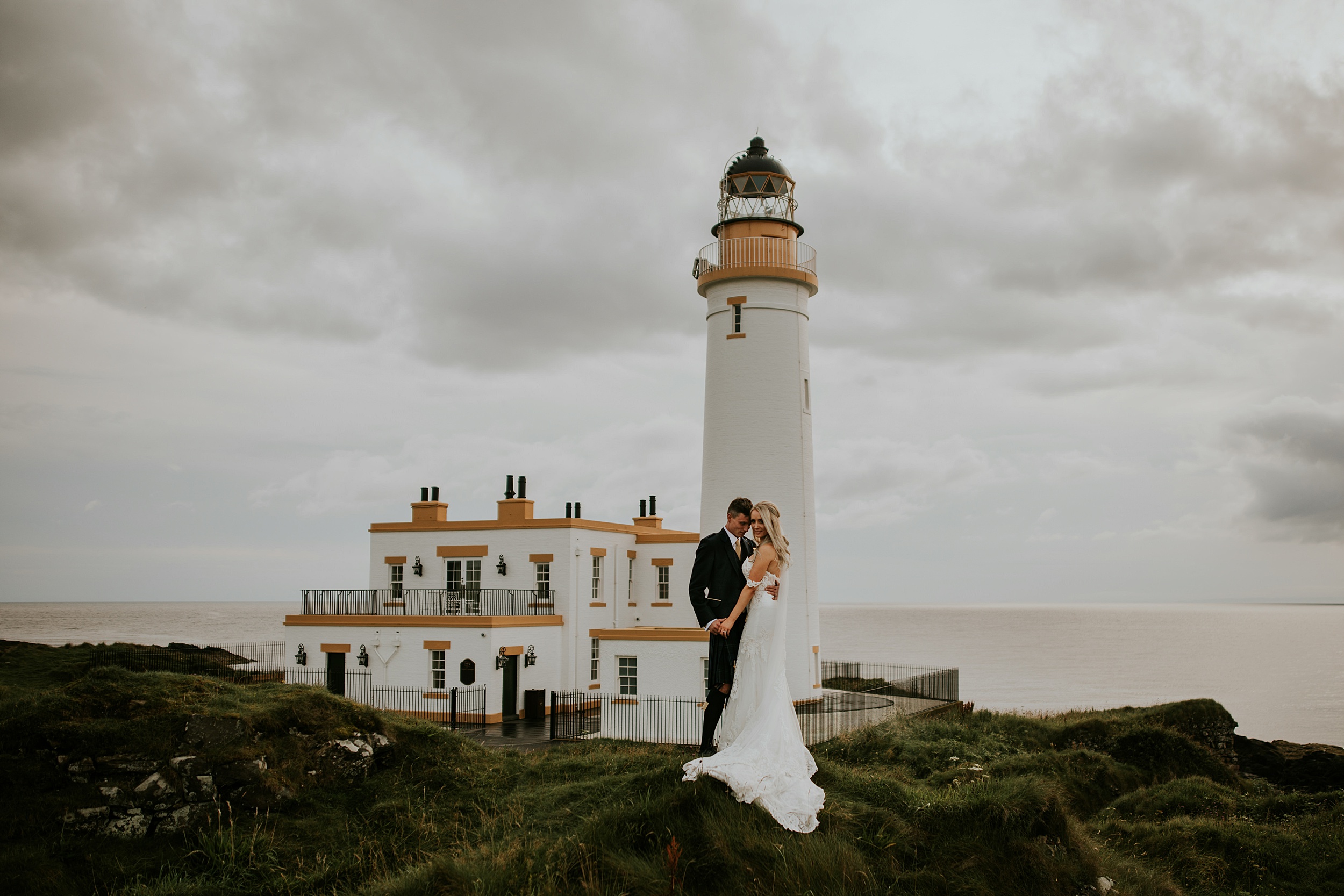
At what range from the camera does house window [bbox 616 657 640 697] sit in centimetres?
2202

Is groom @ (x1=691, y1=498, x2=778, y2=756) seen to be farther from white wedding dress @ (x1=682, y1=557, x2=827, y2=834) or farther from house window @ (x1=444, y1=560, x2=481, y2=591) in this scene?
house window @ (x1=444, y1=560, x2=481, y2=591)

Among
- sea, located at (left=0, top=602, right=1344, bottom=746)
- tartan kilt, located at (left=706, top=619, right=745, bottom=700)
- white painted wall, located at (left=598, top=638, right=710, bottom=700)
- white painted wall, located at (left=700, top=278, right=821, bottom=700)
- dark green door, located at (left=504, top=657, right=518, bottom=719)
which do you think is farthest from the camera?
sea, located at (left=0, top=602, right=1344, bottom=746)

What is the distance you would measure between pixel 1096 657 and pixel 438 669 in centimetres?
7015

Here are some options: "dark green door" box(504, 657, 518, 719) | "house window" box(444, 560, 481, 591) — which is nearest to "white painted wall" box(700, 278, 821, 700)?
"dark green door" box(504, 657, 518, 719)

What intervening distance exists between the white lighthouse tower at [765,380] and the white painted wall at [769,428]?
29 mm

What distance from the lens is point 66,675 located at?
17.1 m

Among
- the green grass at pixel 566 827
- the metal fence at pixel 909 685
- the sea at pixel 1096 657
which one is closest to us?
the green grass at pixel 566 827

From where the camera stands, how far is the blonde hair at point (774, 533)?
8.31 m

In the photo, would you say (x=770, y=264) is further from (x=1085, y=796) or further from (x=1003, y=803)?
(x=1003, y=803)

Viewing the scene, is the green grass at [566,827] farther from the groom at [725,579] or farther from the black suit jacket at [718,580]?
the black suit jacket at [718,580]

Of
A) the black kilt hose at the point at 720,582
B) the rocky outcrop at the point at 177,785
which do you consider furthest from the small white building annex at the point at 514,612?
the black kilt hose at the point at 720,582

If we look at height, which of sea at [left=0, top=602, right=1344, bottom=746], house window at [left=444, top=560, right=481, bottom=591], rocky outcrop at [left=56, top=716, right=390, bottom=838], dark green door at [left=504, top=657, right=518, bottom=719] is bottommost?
sea at [left=0, top=602, right=1344, bottom=746]

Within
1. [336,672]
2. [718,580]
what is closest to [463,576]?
[336,672]

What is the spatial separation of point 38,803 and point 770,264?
65.6ft
